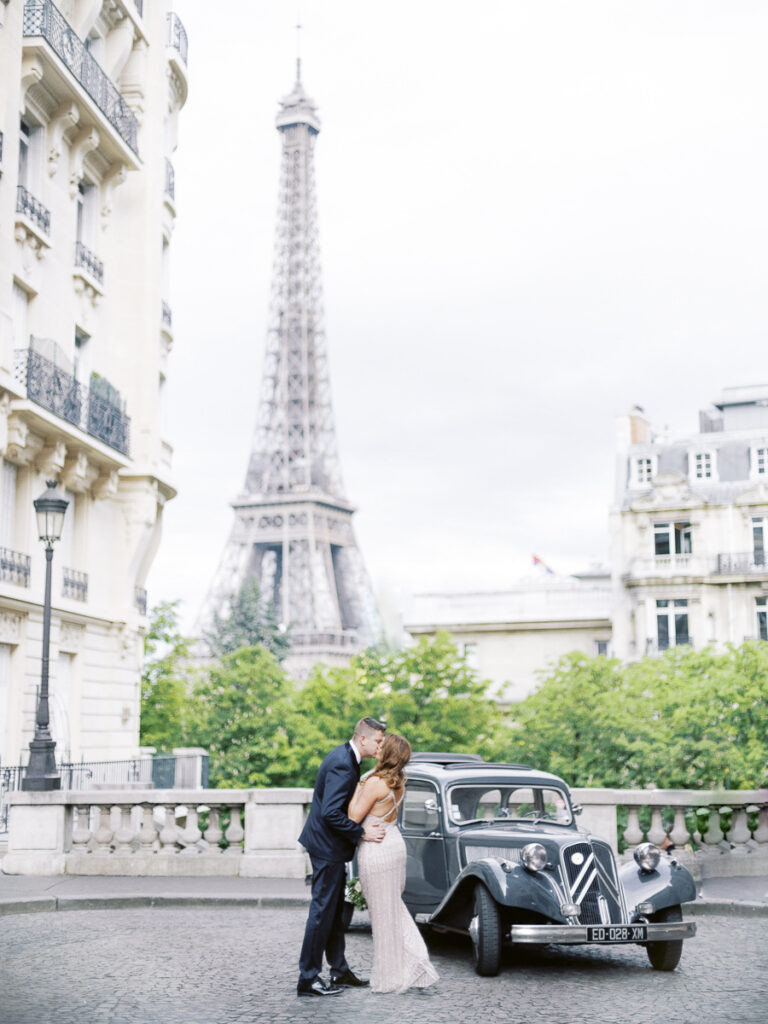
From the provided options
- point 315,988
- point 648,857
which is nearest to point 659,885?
point 648,857

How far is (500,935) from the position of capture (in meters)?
9.84

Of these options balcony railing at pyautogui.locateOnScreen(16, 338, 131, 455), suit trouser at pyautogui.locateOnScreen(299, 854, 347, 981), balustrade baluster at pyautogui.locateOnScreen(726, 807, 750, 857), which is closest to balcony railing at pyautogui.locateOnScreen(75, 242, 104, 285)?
balcony railing at pyautogui.locateOnScreen(16, 338, 131, 455)

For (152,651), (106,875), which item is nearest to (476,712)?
(152,651)

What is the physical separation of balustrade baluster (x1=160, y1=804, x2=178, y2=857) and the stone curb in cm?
187

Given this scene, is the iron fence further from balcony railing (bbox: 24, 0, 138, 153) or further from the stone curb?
balcony railing (bbox: 24, 0, 138, 153)

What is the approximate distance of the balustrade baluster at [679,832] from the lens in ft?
50.1

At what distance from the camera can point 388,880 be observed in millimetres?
8836

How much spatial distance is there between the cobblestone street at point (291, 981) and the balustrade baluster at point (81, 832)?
133 inches

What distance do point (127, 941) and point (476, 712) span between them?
Answer: 3210 cm

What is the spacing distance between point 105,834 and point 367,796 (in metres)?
8.40

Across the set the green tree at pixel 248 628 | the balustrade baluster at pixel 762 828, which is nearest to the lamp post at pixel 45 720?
the balustrade baluster at pixel 762 828

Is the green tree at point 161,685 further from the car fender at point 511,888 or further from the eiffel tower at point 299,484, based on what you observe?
the eiffel tower at point 299,484

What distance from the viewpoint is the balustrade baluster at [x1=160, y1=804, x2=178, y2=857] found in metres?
16.0

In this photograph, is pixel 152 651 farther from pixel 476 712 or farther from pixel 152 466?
pixel 152 466
